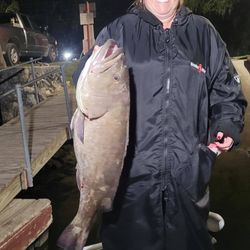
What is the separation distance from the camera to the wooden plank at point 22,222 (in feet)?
16.1

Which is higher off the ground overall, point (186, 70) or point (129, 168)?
point (186, 70)

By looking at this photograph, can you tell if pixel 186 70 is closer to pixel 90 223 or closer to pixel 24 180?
pixel 90 223

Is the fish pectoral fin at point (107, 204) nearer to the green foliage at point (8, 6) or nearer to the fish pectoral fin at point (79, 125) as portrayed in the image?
the fish pectoral fin at point (79, 125)

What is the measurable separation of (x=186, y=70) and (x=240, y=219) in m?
4.70

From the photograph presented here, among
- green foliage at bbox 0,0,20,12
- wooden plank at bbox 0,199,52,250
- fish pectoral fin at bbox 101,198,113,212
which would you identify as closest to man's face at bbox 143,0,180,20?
fish pectoral fin at bbox 101,198,113,212

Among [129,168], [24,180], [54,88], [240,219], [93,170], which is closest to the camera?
[93,170]

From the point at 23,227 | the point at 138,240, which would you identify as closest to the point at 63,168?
the point at 23,227

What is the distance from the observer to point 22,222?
5.12 meters

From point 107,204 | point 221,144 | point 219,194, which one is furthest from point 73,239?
point 219,194

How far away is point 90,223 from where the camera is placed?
9.74 ft

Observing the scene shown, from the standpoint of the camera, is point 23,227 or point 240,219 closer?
point 23,227

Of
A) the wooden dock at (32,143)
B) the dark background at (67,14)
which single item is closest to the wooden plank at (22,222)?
the wooden dock at (32,143)

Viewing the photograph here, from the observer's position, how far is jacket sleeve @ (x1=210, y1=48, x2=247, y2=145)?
2.94 metres

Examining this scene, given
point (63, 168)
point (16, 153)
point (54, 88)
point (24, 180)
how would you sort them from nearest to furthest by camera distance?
point (24, 180) → point (16, 153) → point (63, 168) → point (54, 88)
